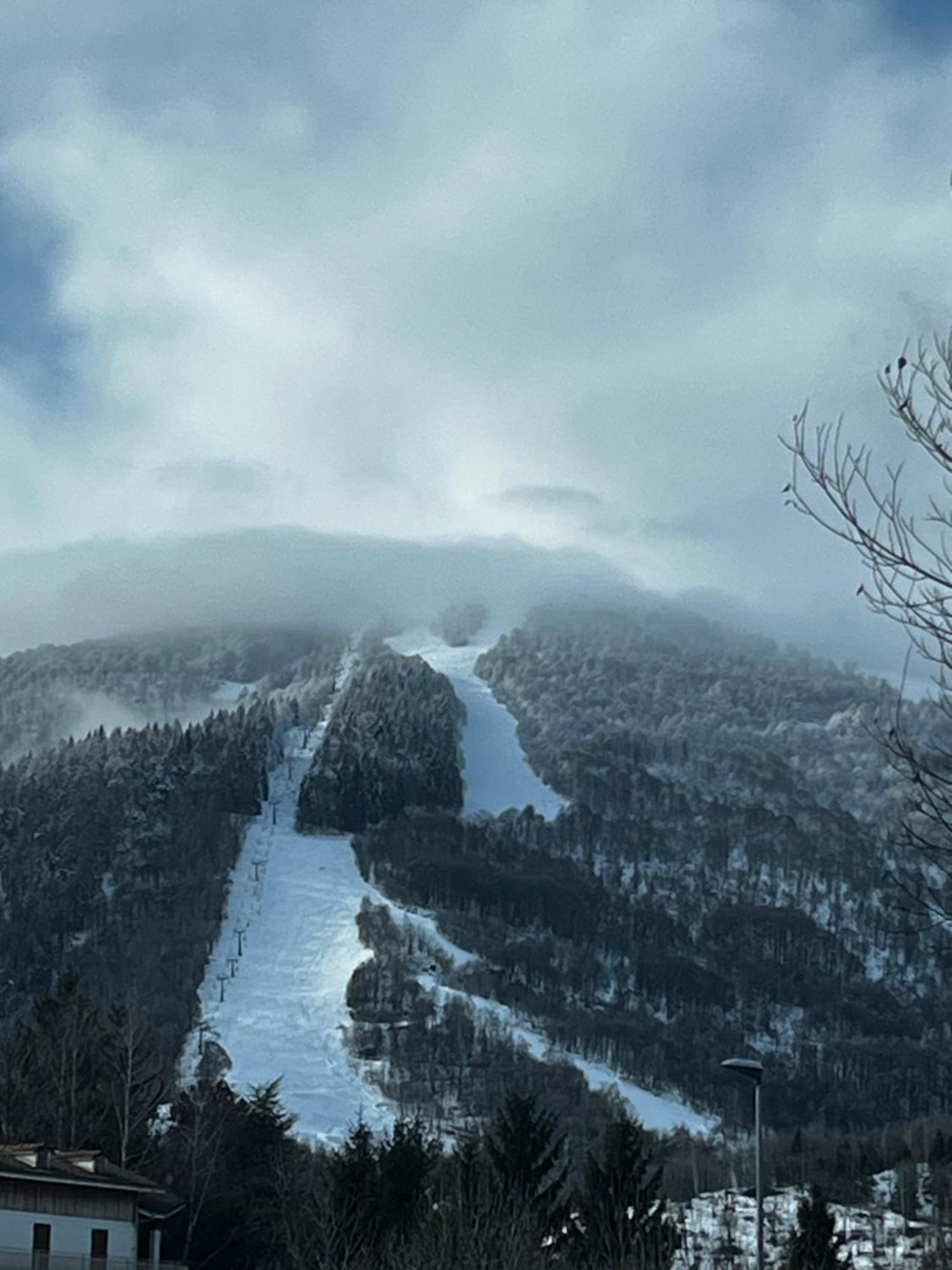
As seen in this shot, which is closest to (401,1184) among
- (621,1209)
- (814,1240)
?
(621,1209)

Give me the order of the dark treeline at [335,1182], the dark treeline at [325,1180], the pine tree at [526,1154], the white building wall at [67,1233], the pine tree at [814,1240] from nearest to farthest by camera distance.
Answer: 1. the white building wall at [67,1233]
2. the dark treeline at [335,1182]
3. the dark treeline at [325,1180]
4. the pine tree at [814,1240]
5. the pine tree at [526,1154]

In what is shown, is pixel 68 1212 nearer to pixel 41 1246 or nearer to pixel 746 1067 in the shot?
pixel 41 1246

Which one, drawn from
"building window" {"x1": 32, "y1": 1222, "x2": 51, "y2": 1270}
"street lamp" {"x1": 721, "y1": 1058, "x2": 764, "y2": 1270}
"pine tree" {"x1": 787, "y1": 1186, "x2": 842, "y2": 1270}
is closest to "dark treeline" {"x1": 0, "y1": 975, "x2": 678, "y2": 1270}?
"pine tree" {"x1": 787, "y1": 1186, "x2": 842, "y2": 1270}

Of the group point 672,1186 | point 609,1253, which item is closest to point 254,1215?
point 609,1253

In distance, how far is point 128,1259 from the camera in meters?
47.8

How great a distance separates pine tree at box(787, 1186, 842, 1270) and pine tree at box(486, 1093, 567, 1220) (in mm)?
8465

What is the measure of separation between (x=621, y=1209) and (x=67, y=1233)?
2228 centimetres

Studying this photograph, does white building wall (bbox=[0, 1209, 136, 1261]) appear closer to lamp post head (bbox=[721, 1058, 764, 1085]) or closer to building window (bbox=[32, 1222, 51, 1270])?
building window (bbox=[32, 1222, 51, 1270])

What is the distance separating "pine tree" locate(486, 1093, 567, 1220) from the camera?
65000 mm

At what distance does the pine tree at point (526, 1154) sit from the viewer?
65.0 metres

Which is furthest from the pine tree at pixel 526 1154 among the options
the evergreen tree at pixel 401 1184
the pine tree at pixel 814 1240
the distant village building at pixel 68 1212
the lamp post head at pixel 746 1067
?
the lamp post head at pixel 746 1067

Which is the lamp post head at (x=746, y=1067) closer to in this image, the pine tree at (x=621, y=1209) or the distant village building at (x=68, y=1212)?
the distant village building at (x=68, y=1212)

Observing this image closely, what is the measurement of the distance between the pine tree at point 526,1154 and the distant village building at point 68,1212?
60.1 ft

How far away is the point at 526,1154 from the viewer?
66.7 metres
